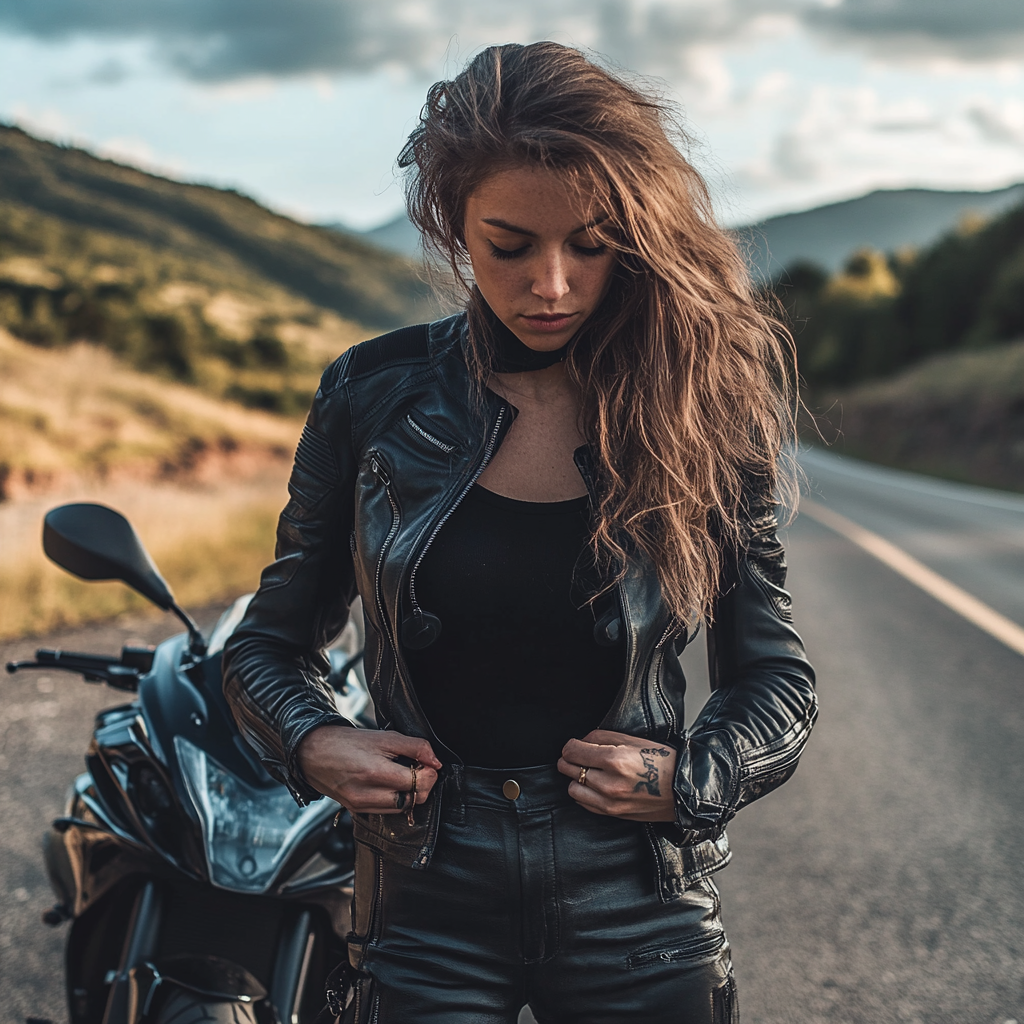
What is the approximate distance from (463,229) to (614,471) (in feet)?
1.32

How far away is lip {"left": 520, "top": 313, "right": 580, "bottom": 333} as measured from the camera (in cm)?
133

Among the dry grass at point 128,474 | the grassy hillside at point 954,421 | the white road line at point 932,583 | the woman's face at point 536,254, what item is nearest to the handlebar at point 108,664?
the woman's face at point 536,254

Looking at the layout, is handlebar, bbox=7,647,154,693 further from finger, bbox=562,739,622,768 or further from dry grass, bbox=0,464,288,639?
dry grass, bbox=0,464,288,639

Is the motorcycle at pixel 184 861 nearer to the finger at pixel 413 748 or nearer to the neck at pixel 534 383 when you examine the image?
the finger at pixel 413 748

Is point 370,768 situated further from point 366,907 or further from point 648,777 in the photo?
point 648,777

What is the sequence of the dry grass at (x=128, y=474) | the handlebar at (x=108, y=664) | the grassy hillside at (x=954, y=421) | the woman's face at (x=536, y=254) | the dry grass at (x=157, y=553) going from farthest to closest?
1. the grassy hillside at (x=954, y=421)
2. the dry grass at (x=128, y=474)
3. the dry grass at (x=157, y=553)
4. the handlebar at (x=108, y=664)
5. the woman's face at (x=536, y=254)

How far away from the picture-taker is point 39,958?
9.60 ft

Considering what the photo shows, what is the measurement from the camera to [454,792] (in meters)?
1.35

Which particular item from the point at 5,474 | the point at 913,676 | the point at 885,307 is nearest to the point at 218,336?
the point at 5,474

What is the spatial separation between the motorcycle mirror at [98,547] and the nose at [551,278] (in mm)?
936

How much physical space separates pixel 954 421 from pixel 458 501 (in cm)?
3050

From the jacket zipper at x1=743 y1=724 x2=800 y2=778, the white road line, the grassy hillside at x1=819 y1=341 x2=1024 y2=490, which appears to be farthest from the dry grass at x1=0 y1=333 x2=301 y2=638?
the grassy hillside at x1=819 y1=341 x2=1024 y2=490

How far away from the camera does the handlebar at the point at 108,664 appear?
82.6 inches

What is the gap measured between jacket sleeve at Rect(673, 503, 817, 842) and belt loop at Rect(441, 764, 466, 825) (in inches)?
11.0
